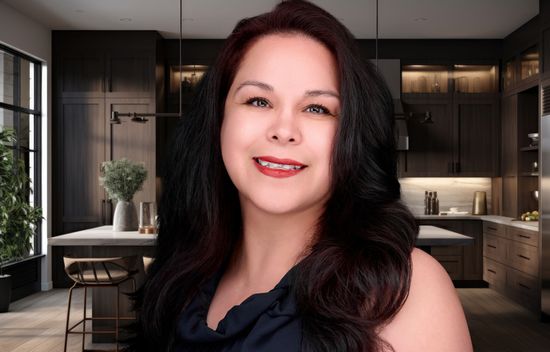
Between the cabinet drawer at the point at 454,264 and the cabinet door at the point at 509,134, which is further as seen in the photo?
the cabinet drawer at the point at 454,264

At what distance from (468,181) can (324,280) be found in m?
8.34

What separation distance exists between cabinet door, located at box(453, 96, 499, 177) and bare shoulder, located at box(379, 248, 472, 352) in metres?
7.99

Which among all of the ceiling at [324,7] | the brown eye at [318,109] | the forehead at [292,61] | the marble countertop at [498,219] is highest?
the ceiling at [324,7]

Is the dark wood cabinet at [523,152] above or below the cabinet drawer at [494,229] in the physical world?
above

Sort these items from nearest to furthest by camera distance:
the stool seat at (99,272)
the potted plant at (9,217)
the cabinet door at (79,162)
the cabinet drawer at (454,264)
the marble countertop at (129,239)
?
the stool seat at (99,272)
the marble countertop at (129,239)
the potted plant at (9,217)
the cabinet drawer at (454,264)
the cabinet door at (79,162)

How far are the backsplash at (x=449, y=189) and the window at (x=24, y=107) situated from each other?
4730 mm

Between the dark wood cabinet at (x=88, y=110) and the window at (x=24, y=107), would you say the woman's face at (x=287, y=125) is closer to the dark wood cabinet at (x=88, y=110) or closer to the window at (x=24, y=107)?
the window at (x=24, y=107)

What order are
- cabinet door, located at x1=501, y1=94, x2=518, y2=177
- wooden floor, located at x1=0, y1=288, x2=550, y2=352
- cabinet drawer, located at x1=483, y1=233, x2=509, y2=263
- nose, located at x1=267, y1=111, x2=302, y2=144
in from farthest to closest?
cabinet door, located at x1=501, y1=94, x2=518, y2=177 → cabinet drawer, located at x1=483, y1=233, x2=509, y2=263 → wooden floor, located at x1=0, y1=288, x2=550, y2=352 → nose, located at x1=267, y1=111, x2=302, y2=144

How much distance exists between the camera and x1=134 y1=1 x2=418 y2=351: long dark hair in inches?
33.8

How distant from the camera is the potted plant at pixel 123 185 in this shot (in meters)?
5.61

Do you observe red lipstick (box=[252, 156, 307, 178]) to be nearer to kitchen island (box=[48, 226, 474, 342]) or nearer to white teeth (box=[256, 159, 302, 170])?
white teeth (box=[256, 159, 302, 170])

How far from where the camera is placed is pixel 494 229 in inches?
306

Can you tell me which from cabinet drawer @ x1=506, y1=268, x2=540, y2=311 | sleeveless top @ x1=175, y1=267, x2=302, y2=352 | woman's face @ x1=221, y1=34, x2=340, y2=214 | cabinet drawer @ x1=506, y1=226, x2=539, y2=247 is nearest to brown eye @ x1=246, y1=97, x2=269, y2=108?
woman's face @ x1=221, y1=34, x2=340, y2=214

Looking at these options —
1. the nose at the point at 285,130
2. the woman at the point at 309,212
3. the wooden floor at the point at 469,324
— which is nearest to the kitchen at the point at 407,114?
the wooden floor at the point at 469,324
